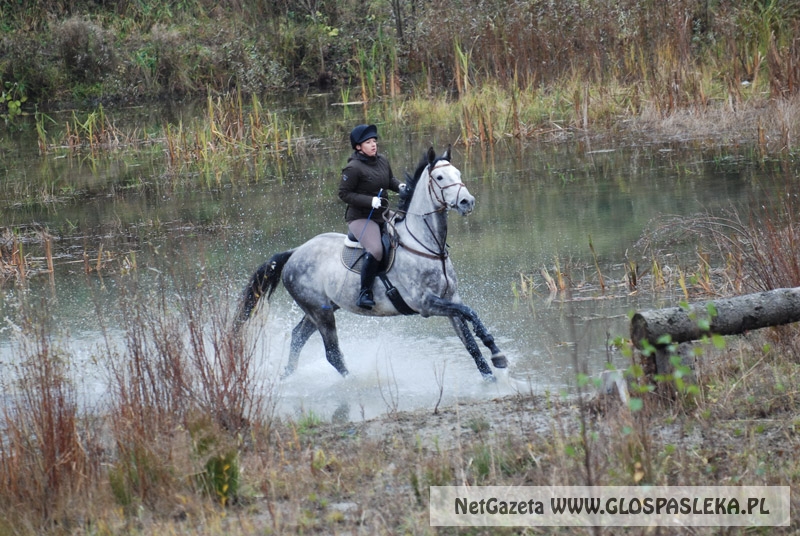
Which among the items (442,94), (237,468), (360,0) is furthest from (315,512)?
(360,0)

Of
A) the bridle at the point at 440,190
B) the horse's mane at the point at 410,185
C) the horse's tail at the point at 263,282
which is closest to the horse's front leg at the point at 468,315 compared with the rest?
the bridle at the point at 440,190

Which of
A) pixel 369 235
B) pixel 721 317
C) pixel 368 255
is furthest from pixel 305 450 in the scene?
pixel 369 235

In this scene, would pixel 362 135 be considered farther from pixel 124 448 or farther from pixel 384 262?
pixel 124 448

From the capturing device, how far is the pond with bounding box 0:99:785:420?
9172mm

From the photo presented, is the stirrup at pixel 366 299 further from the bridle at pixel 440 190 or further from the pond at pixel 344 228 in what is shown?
the bridle at pixel 440 190

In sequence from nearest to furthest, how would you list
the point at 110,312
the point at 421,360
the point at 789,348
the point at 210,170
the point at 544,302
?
1. the point at 789,348
2. the point at 421,360
3. the point at 544,302
4. the point at 110,312
5. the point at 210,170

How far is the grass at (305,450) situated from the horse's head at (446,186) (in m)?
1.91

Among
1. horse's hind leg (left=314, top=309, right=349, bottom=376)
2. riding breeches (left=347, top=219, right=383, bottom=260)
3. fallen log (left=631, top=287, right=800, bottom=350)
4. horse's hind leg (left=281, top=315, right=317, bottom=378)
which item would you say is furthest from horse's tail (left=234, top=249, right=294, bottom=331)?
fallen log (left=631, top=287, right=800, bottom=350)

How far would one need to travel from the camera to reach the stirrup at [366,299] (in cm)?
947

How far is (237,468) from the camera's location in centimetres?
594

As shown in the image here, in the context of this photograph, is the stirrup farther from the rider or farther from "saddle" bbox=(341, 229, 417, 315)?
"saddle" bbox=(341, 229, 417, 315)

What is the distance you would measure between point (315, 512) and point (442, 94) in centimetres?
2216

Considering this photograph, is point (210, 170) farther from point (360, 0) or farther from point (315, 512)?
point (360, 0)

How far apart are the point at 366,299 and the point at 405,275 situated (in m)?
0.44
